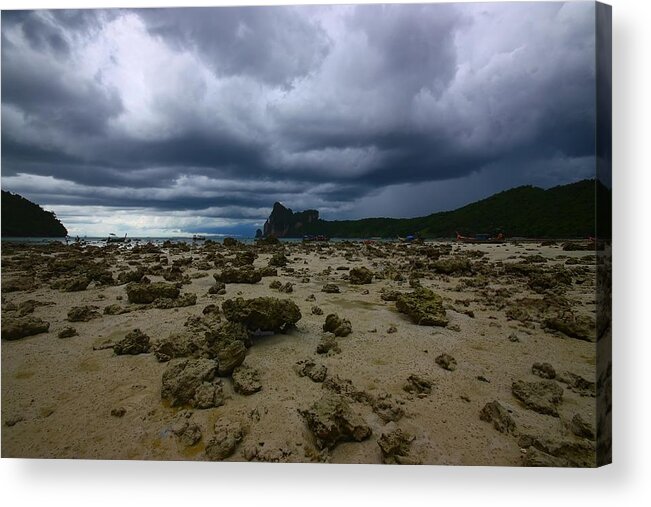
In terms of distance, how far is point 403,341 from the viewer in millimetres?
4574

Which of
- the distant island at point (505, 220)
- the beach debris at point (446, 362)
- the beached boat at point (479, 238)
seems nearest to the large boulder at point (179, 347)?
the beach debris at point (446, 362)

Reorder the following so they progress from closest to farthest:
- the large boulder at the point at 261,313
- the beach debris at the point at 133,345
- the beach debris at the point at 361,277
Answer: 1. the beach debris at the point at 133,345
2. the large boulder at the point at 261,313
3. the beach debris at the point at 361,277

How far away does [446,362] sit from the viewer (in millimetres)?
3859

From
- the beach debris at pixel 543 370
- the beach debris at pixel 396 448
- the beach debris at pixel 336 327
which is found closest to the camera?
the beach debris at pixel 396 448

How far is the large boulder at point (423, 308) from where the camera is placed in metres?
5.22

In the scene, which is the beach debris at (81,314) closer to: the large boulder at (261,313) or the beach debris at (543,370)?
the large boulder at (261,313)

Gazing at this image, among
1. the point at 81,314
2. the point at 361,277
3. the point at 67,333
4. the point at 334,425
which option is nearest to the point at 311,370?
the point at 334,425

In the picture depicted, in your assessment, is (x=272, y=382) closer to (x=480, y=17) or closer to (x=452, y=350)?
(x=452, y=350)

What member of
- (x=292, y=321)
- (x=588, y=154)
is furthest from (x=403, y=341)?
(x=588, y=154)

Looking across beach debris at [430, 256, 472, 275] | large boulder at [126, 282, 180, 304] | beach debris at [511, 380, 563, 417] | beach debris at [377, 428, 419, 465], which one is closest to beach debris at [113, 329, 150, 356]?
large boulder at [126, 282, 180, 304]

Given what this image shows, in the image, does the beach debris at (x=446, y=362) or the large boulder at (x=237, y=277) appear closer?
the beach debris at (x=446, y=362)

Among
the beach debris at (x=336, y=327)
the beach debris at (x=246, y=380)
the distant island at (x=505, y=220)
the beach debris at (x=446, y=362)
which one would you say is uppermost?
the distant island at (x=505, y=220)

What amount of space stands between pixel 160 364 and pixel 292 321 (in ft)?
5.94

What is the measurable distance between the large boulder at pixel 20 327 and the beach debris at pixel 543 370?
727 cm
